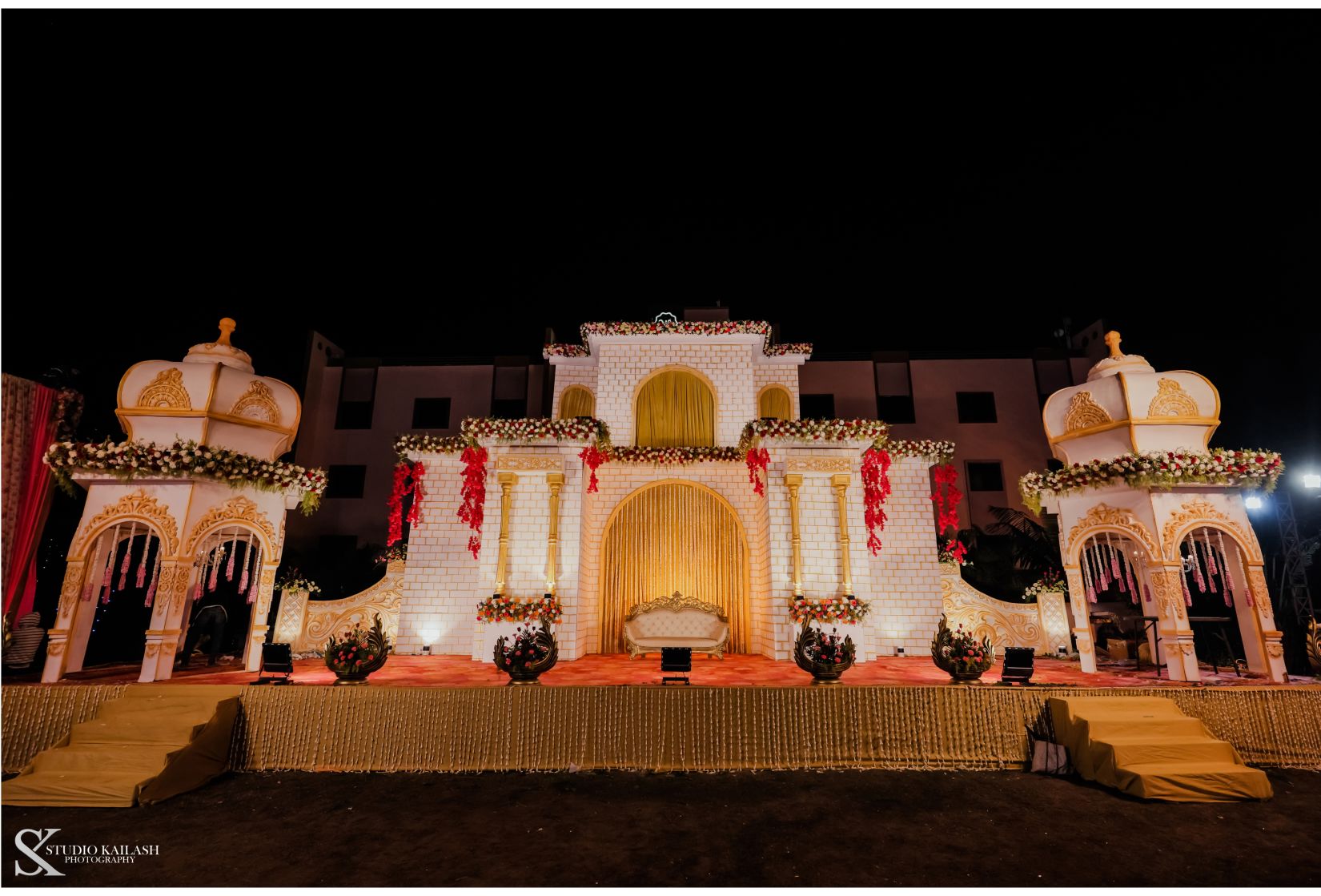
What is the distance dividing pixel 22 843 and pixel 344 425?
727 inches

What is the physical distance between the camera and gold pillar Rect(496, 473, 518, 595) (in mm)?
10953

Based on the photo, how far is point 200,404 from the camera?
321 inches

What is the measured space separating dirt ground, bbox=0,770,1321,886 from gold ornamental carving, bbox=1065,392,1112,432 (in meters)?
4.72

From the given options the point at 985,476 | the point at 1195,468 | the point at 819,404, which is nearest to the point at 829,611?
the point at 1195,468

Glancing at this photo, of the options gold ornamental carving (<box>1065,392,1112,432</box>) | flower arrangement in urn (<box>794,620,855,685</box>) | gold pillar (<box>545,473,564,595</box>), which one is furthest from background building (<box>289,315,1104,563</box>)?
flower arrangement in urn (<box>794,620,855,685</box>)

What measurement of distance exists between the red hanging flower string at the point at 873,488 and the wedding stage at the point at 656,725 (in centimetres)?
478

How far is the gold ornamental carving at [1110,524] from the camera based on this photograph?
25.6 feet

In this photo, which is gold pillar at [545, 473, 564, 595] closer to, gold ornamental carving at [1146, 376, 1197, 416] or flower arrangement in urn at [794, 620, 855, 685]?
flower arrangement in urn at [794, 620, 855, 685]

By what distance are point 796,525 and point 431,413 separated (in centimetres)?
1553

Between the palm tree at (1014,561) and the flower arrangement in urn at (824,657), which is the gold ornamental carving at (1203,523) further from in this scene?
the palm tree at (1014,561)

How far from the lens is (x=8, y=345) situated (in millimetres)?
9016

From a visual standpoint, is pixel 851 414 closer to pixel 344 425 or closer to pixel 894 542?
pixel 894 542

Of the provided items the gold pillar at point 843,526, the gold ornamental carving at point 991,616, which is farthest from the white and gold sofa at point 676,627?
the gold ornamental carving at point 991,616

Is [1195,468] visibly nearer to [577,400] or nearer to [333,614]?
[577,400]
